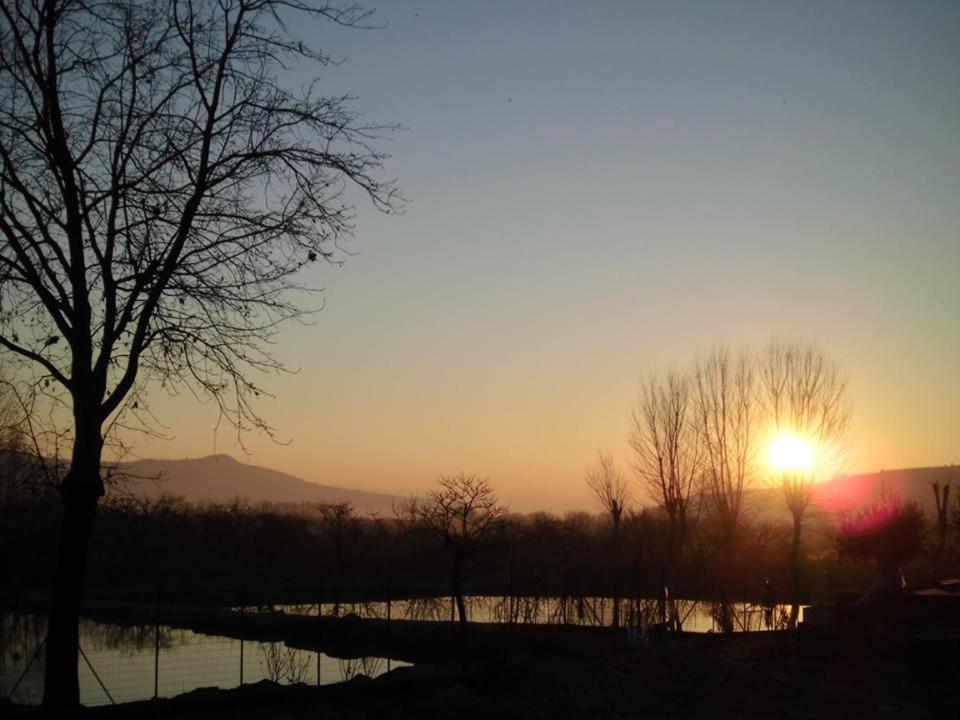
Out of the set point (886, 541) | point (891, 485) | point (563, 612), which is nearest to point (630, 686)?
point (886, 541)

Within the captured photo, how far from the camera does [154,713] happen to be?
13773mm

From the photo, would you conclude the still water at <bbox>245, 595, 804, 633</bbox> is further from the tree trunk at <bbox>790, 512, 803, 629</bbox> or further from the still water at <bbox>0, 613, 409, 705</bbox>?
the still water at <bbox>0, 613, 409, 705</bbox>

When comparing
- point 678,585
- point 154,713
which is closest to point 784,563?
point 678,585

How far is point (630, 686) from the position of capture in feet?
55.4

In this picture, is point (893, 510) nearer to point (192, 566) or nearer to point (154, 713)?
point (154, 713)

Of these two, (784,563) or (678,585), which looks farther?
(784,563)

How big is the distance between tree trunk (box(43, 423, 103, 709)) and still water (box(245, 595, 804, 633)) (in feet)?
64.3

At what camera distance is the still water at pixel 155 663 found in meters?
19.7

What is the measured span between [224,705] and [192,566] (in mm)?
42609

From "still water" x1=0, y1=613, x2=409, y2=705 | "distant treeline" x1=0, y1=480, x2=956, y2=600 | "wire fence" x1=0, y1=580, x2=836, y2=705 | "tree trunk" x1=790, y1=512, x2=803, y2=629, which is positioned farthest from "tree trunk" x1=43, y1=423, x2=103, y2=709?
"distant treeline" x1=0, y1=480, x2=956, y2=600

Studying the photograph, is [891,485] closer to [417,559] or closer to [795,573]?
[795,573]

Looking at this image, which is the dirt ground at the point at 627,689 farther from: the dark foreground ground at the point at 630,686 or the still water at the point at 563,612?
the still water at the point at 563,612

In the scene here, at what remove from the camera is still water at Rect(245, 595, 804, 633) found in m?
33.8

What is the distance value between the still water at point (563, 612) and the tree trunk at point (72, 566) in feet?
64.3
